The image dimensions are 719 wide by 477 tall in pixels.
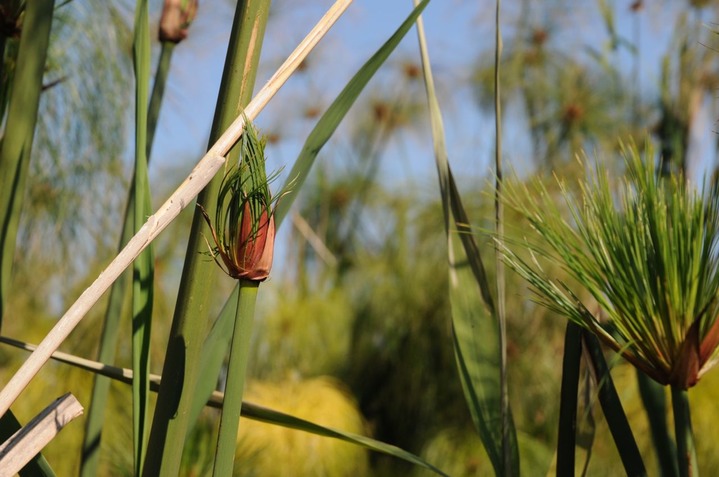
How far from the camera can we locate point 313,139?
33cm

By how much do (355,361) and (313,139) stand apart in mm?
2304

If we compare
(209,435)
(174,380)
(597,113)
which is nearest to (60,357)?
(174,380)

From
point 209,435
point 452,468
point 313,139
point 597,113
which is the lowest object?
point 452,468

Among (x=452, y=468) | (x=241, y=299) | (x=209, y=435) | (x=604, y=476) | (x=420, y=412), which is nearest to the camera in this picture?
(x=241, y=299)

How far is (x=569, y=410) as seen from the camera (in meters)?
0.35

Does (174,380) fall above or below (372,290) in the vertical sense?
above

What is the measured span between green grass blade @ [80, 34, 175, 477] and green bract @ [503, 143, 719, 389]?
0.19 metres

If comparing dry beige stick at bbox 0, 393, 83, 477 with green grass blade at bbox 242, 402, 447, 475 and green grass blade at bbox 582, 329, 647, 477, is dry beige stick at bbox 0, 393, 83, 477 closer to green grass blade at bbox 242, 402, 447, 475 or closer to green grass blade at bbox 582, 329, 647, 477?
green grass blade at bbox 242, 402, 447, 475

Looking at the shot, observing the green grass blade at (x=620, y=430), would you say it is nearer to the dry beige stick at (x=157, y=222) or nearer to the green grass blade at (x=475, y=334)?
the green grass blade at (x=475, y=334)

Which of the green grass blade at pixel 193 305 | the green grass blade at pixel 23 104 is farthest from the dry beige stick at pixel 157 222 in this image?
the green grass blade at pixel 23 104

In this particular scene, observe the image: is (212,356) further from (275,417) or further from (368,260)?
(368,260)

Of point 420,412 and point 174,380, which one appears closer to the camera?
point 174,380

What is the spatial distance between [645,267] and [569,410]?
7 cm

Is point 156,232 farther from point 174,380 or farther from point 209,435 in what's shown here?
point 209,435
